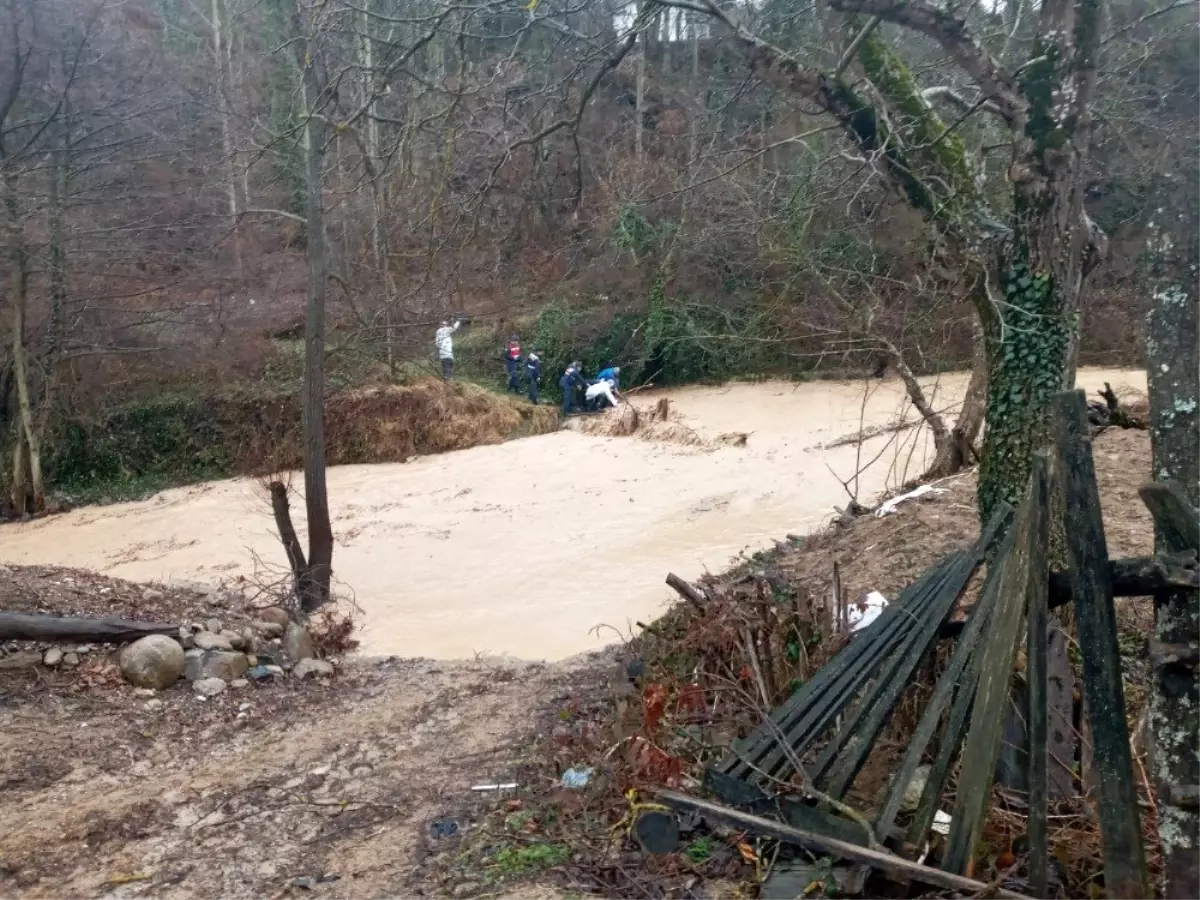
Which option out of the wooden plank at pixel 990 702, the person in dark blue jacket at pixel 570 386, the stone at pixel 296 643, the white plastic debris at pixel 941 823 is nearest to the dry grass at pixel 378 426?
the person in dark blue jacket at pixel 570 386

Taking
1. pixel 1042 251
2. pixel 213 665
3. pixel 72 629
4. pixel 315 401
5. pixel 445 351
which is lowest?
pixel 213 665

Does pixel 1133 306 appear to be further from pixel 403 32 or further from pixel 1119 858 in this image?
pixel 1119 858

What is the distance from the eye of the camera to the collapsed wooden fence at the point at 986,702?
2.52 meters

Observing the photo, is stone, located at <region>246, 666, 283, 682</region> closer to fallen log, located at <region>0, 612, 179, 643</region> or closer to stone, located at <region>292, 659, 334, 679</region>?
stone, located at <region>292, 659, 334, 679</region>

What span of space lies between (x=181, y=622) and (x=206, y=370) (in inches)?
659

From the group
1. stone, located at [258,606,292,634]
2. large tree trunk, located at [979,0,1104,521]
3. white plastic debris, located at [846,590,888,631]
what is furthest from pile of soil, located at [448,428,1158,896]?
stone, located at [258,606,292,634]

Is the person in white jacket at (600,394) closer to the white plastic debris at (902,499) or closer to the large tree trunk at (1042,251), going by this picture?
the white plastic debris at (902,499)

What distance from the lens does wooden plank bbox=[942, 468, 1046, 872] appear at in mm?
2756

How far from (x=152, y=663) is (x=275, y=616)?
1.90 metres

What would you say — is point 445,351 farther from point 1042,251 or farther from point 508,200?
point 1042,251

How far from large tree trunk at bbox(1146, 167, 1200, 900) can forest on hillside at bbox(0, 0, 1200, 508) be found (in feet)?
8.29

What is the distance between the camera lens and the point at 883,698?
3.44m

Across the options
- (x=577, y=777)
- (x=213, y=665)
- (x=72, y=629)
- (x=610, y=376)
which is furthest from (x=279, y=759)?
(x=610, y=376)

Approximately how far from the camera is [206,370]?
2264 centimetres
